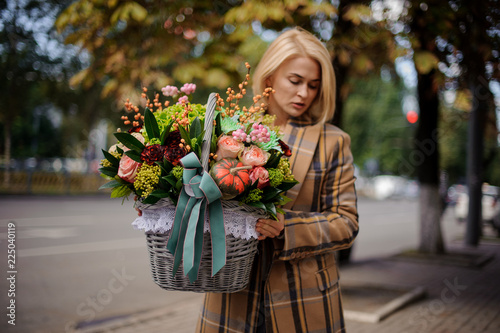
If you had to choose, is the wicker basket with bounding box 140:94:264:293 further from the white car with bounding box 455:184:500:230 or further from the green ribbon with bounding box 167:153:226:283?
the white car with bounding box 455:184:500:230

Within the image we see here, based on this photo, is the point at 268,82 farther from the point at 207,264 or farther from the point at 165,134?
the point at 207,264

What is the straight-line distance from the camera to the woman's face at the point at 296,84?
74.4 inches

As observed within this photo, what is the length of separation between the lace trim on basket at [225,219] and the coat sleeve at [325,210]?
0.26 metres

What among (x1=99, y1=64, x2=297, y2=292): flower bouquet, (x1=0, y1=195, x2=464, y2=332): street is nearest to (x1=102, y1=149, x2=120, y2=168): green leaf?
(x1=99, y1=64, x2=297, y2=292): flower bouquet

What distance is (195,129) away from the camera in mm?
1443

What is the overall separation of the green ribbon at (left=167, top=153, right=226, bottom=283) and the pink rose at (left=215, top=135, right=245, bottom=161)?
91 mm

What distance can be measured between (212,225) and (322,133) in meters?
0.78

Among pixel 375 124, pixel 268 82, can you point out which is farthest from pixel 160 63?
pixel 375 124

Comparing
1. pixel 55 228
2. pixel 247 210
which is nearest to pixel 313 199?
pixel 247 210

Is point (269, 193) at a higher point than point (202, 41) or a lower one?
lower

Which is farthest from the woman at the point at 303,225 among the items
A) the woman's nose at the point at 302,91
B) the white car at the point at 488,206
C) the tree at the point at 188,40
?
the white car at the point at 488,206

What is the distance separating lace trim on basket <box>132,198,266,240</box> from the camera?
54.9 inches

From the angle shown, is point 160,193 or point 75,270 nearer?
point 160,193

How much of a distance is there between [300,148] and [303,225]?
0.36 metres
